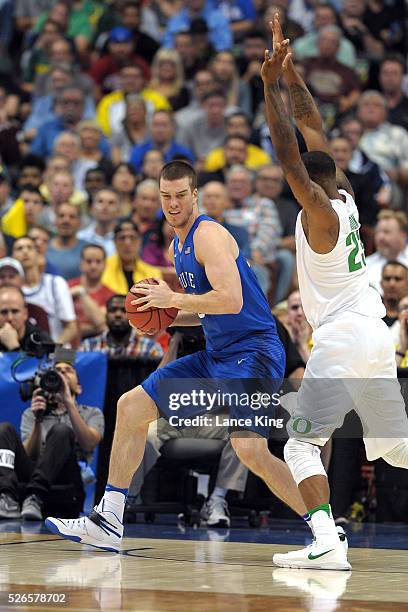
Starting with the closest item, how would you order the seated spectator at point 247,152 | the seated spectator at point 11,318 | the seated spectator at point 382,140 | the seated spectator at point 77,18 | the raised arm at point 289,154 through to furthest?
the raised arm at point 289,154, the seated spectator at point 11,318, the seated spectator at point 382,140, the seated spectator at point 247,152, the seated spectator at point 77,18

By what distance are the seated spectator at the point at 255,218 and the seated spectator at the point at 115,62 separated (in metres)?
4.66

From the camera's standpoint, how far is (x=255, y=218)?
14281 millimetres

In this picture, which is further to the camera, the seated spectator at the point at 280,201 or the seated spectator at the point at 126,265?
the seated spectator at the point at 280,201

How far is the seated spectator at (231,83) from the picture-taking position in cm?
1752

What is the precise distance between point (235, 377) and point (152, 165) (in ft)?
25.8

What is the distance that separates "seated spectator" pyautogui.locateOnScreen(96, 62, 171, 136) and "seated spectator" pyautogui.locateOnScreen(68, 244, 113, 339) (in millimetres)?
4787

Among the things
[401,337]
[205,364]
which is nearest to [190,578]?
[205,364]

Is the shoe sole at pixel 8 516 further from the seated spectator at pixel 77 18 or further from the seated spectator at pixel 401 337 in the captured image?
the seated spectator at pixel 77 18

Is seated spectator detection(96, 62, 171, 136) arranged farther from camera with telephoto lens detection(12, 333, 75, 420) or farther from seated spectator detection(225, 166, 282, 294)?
camera with telephoto lens detection(12, 333, 75, 420)

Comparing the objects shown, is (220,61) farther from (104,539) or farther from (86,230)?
(104,539)

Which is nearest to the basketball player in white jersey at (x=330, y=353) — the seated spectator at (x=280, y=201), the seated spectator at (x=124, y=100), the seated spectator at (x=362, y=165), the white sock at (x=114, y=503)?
the white sock at (x=114, y=503)

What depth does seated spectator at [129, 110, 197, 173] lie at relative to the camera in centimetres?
1605

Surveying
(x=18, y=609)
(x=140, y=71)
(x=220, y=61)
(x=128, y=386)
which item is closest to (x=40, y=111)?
(x=140, y=71)

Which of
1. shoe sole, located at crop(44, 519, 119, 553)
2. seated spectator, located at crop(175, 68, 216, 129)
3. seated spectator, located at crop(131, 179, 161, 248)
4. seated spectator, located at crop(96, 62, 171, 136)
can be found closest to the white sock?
shoe sole, located at crop(44, 519, 119, 553)
